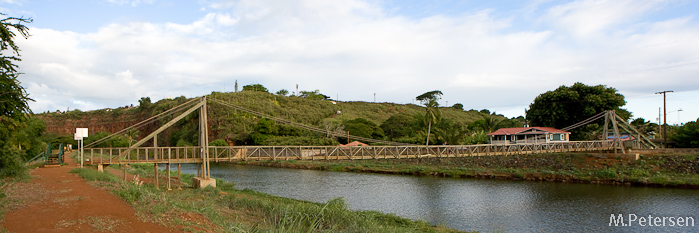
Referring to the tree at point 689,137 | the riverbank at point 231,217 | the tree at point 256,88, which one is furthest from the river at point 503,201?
the tree at point 256,88

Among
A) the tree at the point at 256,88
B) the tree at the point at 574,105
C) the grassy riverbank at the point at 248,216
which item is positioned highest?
the tree at the point at 256,88

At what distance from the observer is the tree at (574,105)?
1767 inches

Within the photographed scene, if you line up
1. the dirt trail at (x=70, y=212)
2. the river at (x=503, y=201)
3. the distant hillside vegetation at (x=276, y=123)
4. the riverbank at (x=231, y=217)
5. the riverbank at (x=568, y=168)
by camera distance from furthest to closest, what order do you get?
the distant hillside vegetation at (x=276, y=123) < the riverbank at (x=568, y=168) < the river at (x=503, y=201) < the riverbank at (x=231, y=217) < the dirt trail at (x=70, y=212)

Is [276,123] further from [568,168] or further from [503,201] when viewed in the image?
[503,201]

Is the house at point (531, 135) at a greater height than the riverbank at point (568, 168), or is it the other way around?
the house at point (531, 135)

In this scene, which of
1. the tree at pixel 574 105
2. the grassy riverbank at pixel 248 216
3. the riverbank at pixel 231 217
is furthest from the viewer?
the tree at pixel 574 105

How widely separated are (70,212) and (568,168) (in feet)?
101

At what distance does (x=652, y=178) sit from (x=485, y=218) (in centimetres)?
1548

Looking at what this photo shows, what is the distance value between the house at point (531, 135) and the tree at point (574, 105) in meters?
4.42

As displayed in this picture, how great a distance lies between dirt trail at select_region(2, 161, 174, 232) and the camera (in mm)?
7156

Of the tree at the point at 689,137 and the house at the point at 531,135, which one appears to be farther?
the house at the point at 531,135

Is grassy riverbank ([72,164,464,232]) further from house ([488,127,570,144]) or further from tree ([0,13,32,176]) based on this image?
house ([488,127,570,144])

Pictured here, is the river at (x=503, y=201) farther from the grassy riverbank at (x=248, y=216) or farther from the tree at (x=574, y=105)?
the tree at (x=574, y=105)

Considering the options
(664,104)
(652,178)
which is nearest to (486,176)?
(652,178)
